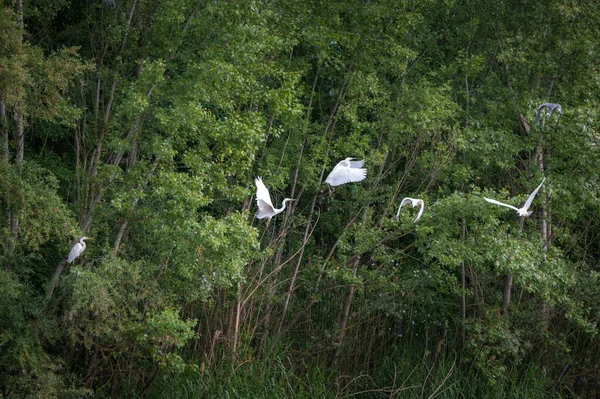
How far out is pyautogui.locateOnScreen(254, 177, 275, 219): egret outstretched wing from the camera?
7.55 metres

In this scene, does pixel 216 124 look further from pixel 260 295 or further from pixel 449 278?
pixel 449 278

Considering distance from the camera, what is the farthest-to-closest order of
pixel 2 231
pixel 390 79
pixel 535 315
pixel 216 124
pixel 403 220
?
pixel 390 79 → pixel 535 315 → pixel 403 220 → pixel 216 124 → pixel 2 231

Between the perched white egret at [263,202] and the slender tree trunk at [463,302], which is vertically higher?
the perched white egret at [263,202]

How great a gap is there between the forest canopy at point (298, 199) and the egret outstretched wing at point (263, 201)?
219mm

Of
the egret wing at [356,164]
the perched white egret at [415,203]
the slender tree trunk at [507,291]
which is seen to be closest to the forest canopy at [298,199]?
the slender tree trunk at [507,291]

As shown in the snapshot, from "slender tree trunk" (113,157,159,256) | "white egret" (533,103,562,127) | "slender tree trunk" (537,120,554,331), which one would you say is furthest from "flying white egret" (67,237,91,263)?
"slender tree trunk" (537,120,554,331)

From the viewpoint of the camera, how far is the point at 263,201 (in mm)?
7668

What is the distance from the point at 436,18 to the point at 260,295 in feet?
13.9

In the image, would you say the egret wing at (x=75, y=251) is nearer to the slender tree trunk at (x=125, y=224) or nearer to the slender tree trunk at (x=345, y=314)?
the slender tree trunk at (x=125, y=224)

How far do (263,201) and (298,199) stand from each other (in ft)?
4.88

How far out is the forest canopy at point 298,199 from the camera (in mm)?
7523

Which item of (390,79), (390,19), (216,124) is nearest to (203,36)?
(216,124)

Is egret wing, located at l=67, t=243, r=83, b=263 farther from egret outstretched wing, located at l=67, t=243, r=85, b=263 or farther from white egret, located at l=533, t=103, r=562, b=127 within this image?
white egret, located at l=533, t=103, r=562, b=127

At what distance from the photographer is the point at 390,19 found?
31.2 feet
